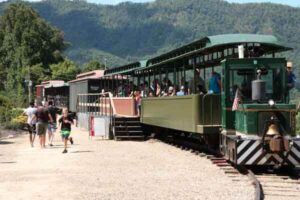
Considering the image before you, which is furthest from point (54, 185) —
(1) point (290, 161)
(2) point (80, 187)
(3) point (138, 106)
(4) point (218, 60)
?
(3) point (138, 106)

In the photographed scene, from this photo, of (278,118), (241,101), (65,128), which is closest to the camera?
(278,118)

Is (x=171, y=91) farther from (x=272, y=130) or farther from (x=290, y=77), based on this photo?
(x=272, y=130)

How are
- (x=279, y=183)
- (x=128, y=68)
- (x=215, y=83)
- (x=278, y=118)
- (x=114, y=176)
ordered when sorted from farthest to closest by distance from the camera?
1. (x=128, y=68)
2. (x=215, y=83)
3. (x=114, y=176)
4. (x=278, y=118)
5. (x=279, y=183)

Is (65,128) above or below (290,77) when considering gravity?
below

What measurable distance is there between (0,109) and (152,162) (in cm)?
2440

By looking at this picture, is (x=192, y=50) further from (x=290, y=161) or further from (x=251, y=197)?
(x=251, y=197)

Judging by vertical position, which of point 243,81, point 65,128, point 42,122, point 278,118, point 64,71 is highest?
point 64,71

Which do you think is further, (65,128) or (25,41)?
(25,41)

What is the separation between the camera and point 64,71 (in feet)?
322

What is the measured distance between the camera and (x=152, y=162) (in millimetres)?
17641

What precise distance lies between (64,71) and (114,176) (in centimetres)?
8462

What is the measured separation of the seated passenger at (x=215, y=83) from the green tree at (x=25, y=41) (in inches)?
3102

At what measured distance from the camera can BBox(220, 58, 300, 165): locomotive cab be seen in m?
14.4

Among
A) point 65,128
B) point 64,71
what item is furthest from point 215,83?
point 64,71
